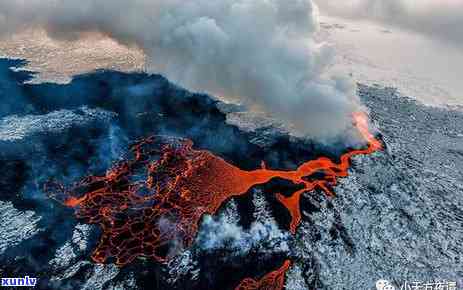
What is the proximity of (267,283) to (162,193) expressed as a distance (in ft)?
43.1

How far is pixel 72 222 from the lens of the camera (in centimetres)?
3862

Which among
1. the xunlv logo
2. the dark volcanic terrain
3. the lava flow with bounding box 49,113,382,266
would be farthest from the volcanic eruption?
the xunlv logo

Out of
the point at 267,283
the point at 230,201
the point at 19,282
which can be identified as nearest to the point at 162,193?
the point at 230,201

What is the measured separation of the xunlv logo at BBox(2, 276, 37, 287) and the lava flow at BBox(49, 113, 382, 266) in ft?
15.1

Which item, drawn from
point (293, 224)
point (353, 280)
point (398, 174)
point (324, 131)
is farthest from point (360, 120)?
point (353, 280)

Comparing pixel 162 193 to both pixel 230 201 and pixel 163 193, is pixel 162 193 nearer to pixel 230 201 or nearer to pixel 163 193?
pixel 163 193

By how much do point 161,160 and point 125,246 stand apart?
12152mm

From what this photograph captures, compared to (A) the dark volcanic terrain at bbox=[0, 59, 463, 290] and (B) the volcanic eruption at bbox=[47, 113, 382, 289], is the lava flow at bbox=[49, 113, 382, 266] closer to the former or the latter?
(B) the volcanic eruption at bbox=[47, 113, 382, 289]

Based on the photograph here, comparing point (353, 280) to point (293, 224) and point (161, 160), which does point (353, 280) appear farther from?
point (161, 160)

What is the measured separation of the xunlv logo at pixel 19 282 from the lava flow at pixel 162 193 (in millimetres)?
4593

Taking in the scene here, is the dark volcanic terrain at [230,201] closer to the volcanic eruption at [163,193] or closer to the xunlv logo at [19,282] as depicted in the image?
the xunlv logo at [19,282]

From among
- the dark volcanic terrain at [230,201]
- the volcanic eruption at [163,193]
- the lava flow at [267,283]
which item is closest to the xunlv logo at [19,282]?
the dark volcanic terrain at [230,201]

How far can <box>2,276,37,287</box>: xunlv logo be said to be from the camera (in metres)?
32.7

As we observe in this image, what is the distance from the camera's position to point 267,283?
115ft
